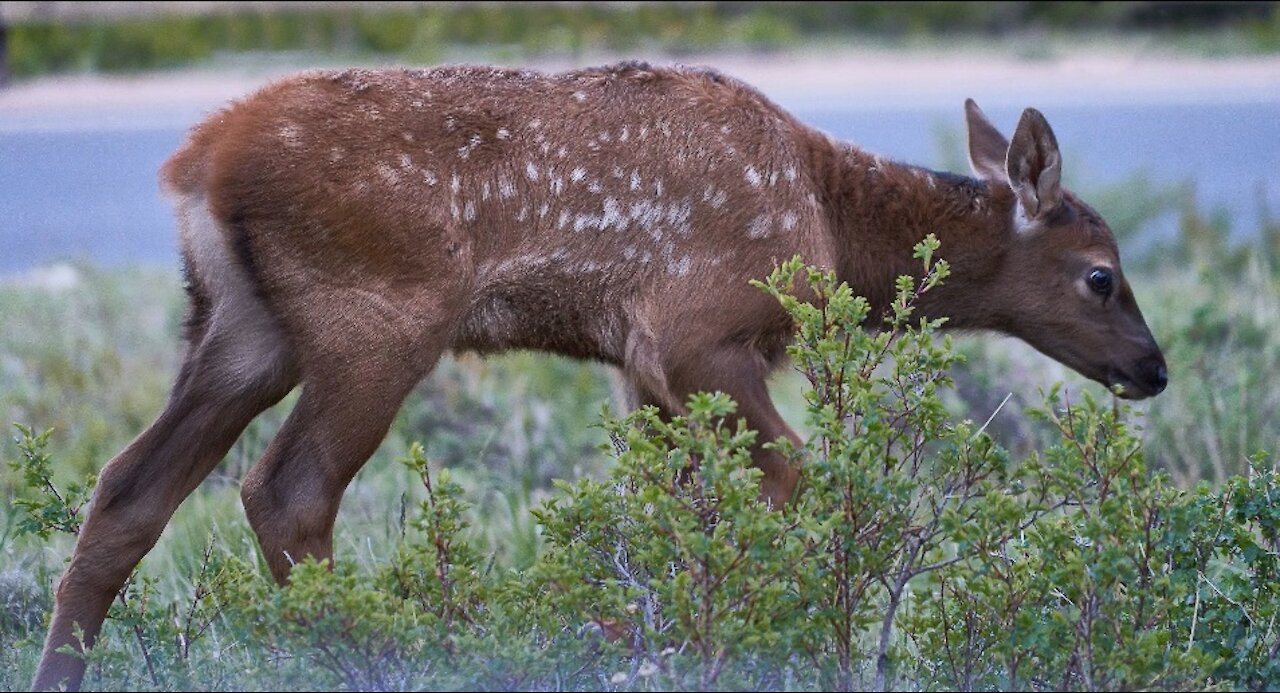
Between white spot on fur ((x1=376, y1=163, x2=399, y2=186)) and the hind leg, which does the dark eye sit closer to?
white spot on fur ((x1=376, y1=163, x2=399, y2=186))

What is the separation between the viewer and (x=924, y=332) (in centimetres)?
491

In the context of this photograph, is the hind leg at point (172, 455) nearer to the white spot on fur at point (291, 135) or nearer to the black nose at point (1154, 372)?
the white spot on fur at point (291, 135)

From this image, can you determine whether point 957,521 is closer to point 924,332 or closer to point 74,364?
point 924,332

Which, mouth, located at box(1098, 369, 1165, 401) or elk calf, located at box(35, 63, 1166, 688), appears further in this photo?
mouth, located at box(1098, 369, 1165, 401)

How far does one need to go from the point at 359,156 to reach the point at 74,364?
4.23 meters

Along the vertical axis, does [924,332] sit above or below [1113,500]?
above

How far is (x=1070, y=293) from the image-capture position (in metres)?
6.82

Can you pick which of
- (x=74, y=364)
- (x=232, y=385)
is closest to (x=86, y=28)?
(x=74, y=364)

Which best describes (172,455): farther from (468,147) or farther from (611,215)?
(611,215)

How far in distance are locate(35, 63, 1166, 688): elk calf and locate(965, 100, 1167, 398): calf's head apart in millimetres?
Result: 96

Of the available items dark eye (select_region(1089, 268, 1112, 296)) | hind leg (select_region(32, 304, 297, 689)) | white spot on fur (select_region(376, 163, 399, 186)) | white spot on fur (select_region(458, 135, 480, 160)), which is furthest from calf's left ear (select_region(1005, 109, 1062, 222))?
hind leg (select_region(32, 304, 297, 689))

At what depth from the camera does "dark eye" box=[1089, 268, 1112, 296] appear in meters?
6.77

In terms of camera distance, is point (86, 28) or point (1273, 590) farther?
point (86, 28)

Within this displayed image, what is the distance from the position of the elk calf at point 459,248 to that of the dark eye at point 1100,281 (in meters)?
0.30
